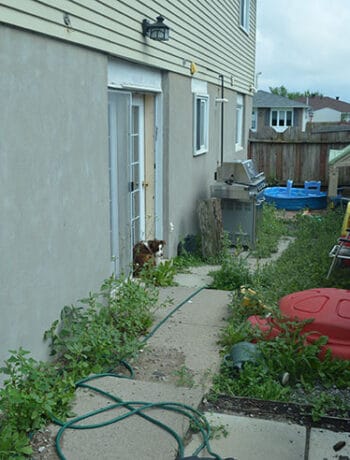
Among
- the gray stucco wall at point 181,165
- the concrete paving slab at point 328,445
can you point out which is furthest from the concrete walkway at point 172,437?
the gray stucco wall at point 181,165

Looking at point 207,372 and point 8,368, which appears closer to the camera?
point 8,368

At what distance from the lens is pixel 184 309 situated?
6328 millimetres

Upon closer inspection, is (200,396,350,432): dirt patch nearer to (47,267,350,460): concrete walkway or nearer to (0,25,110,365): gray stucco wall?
(47,267,350,460): concrete walkway

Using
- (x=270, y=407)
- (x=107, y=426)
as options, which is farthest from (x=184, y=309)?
(x=107, y=426)

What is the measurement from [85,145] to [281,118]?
3623 centimetres

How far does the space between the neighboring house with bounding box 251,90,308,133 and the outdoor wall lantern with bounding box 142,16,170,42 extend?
32877mm

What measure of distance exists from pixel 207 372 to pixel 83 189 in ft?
6.47

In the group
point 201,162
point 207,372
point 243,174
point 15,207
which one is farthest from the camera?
point 201,162

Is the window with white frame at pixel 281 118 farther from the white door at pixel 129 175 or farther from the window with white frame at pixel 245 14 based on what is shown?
the white door at pixel 129 175

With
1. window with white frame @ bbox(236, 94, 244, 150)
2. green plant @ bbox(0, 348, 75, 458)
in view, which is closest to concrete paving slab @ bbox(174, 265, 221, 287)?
green plant @ bbox(0, 348, 75, 458)

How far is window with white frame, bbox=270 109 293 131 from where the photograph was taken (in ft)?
130

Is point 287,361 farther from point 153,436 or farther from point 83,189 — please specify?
point 83,189

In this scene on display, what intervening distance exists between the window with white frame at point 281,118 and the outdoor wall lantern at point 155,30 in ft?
111

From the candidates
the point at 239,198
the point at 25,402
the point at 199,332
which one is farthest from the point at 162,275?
the point at 25,402
